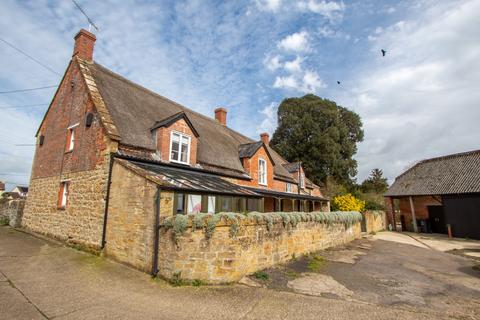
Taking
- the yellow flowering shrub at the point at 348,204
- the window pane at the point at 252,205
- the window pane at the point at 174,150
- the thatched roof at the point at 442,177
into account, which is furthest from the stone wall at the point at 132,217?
the thatched roof at the point at 442,177

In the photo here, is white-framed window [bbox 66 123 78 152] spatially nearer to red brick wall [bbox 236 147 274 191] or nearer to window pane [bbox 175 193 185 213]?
window pane [bbox 175 193 185 213]

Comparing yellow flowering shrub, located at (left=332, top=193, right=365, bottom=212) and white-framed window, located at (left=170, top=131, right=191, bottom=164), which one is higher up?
white-framed window, located at (left=170, top=131, right=191, bottom=164)

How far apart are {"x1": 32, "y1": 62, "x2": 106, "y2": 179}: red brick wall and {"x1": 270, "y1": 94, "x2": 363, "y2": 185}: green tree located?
104ft

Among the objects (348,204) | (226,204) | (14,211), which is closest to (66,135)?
(14,211)

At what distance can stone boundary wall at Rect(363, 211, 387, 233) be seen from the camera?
23973 millimetres

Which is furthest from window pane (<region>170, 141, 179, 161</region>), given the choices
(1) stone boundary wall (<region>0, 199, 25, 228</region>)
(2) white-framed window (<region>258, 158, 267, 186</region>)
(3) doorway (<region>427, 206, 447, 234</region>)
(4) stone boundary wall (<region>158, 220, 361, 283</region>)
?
(3) doorway (<region>427, 206, 447, 234</region>)

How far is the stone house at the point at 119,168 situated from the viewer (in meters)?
8.55

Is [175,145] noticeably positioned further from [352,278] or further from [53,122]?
[352,278]

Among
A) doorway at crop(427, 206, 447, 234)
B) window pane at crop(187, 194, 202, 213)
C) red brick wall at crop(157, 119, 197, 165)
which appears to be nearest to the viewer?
window pane at crop(187, 194, 202, 213)

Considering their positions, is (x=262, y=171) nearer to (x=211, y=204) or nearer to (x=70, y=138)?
(x=211, y=204)

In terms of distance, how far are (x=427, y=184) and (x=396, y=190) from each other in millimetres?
3019

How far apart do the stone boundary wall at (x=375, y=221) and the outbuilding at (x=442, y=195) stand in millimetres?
1277

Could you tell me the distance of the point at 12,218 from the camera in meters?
16.8

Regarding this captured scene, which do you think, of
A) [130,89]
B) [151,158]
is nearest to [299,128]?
[130,89]
